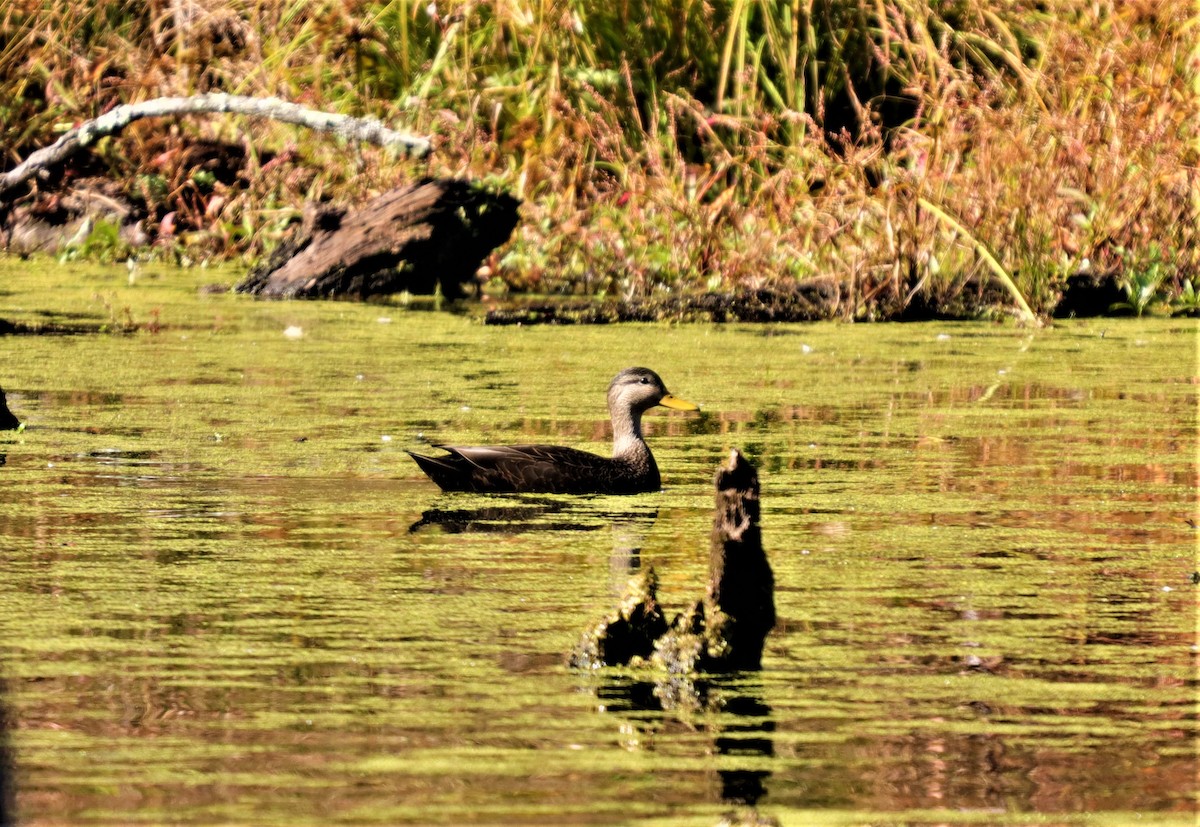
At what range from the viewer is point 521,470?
6.65 m

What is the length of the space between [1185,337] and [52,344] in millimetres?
5474

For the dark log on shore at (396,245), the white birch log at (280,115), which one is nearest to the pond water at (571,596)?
the dark log on shore at (396,245)

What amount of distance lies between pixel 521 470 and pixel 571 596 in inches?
60.8

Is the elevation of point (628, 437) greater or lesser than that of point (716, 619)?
greater

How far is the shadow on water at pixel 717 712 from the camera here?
12.2 feet

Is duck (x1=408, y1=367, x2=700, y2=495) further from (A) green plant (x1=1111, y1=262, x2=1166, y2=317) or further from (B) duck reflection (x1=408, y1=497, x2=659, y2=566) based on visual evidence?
(A) green plant (x1=1111, y1=262, x2=1166, y2=317)

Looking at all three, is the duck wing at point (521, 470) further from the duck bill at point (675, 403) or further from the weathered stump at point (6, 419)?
the weathered stump at point (6, 419)

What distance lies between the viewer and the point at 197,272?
15.2 meters

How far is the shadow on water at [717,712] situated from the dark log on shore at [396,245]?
9.06 m

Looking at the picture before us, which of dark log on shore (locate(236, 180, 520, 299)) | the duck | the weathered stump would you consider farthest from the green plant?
the weathered stump

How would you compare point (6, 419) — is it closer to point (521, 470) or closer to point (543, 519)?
point (521, 470)

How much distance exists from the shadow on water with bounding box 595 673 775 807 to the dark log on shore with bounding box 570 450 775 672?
0.05 metres

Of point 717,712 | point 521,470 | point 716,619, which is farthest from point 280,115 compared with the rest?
point 717,712

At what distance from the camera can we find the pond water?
3.66m
